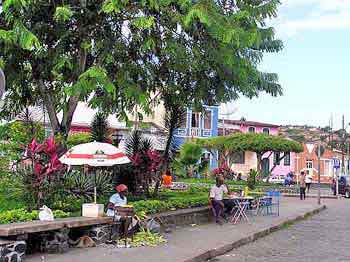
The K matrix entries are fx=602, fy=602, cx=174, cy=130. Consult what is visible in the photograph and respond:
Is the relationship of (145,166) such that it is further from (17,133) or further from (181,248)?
(181,248)

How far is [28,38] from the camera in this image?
514 inches

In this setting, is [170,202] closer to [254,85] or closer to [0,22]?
[254,85]

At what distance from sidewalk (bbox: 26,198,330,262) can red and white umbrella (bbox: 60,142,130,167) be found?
228 centimetres

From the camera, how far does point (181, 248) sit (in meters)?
12.3

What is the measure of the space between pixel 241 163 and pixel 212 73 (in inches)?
2097

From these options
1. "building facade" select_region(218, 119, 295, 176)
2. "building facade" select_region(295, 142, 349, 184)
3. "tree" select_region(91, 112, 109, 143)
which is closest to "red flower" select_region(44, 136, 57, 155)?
"tree" select_region(91, 112, 109, 143)

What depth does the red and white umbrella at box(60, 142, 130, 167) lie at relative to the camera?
13734 millimetres

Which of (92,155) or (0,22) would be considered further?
(0,22)

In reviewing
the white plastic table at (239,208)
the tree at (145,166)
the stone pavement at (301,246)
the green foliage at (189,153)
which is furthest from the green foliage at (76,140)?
the green foliage at (189,153)

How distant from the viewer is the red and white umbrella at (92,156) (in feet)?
45.1

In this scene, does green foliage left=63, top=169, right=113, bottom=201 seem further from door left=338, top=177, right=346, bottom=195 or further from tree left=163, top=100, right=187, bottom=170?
door left=338, top=177, right=346, bottom=195

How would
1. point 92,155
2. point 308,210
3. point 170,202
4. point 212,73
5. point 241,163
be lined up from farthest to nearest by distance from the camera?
point 241,163 → point 308,210 → point 212,73 → point 170,202 → point 92,155

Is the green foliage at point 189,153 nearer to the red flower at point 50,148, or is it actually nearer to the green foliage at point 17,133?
the green foliage at point 17,133

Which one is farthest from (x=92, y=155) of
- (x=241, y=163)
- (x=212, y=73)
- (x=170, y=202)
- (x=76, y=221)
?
(x=241, y=163)
